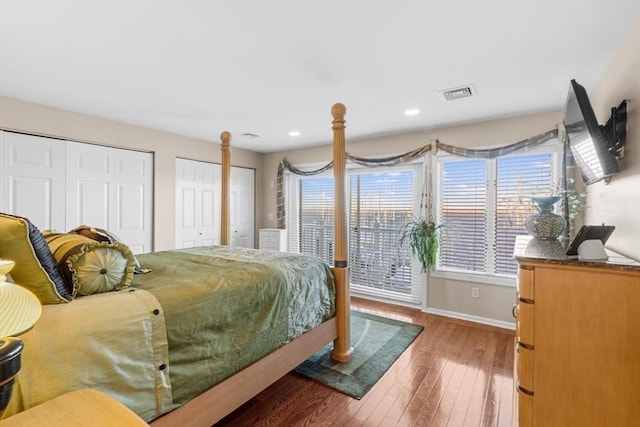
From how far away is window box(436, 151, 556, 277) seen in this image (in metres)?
3.14

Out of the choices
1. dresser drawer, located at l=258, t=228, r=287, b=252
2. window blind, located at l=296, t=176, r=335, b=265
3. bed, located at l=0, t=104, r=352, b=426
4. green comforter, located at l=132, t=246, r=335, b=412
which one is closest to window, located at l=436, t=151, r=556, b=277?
window blind, located at l=296, t=176, r=335, b=265

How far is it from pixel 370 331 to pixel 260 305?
1720 mm

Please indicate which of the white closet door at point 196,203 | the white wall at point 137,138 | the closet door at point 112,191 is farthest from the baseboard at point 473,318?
the closet door at point 112,191

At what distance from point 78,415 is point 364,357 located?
220cm

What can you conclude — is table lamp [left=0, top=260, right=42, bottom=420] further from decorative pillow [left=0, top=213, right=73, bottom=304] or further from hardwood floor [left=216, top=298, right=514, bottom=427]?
hardwood floor [left=216, top=298, right=514, bottom=427]

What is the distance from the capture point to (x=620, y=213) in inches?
71.1

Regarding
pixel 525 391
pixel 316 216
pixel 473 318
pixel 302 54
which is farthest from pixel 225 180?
pixel 473 318

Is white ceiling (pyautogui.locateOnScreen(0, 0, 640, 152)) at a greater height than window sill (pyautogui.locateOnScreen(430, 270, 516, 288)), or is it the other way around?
white ceiling (pyautogui.locateOnScreen(0, 0, 640, 152))

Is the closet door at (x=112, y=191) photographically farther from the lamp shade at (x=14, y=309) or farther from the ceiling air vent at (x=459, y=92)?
the ceiling air vent at (x=459, y=92)

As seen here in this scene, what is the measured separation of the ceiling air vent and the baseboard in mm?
2410

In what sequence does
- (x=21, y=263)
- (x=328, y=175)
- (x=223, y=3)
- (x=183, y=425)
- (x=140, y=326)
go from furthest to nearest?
(x=328, y=175) < (x=223, y=3) < (x=183, y=425) < (x=140, y=326) < (x=21, y=263)

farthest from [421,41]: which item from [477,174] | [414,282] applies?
[414,282]

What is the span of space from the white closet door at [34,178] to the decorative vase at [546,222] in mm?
4170

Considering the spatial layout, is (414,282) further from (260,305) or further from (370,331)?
(260,305)
